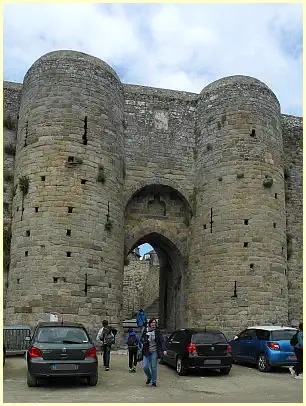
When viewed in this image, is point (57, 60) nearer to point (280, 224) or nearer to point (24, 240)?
point (24, 240)

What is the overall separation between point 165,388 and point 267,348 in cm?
393

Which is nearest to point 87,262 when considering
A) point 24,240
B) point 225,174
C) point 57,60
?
point 24,240

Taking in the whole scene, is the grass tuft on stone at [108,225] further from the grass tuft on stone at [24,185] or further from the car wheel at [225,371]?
the car wheel at [225,371]

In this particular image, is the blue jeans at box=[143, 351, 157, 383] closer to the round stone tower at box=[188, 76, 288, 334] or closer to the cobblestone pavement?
the cobblestone pavement

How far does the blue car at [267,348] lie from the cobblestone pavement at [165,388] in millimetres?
A: 345

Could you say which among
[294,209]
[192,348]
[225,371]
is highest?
[294,209]

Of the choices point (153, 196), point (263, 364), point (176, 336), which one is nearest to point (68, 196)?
point (153, 196)

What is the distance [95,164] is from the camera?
19.4 metres

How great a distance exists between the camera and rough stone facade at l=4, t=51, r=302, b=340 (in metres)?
18.2

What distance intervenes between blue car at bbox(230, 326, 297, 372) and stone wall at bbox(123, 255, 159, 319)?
2064 cm

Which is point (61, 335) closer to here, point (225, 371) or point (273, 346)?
point (225, 371)

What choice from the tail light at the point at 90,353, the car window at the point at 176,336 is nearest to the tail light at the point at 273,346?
the car window at the point at 176,336

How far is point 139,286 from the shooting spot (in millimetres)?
38688

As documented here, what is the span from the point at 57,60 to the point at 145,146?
209 inches
